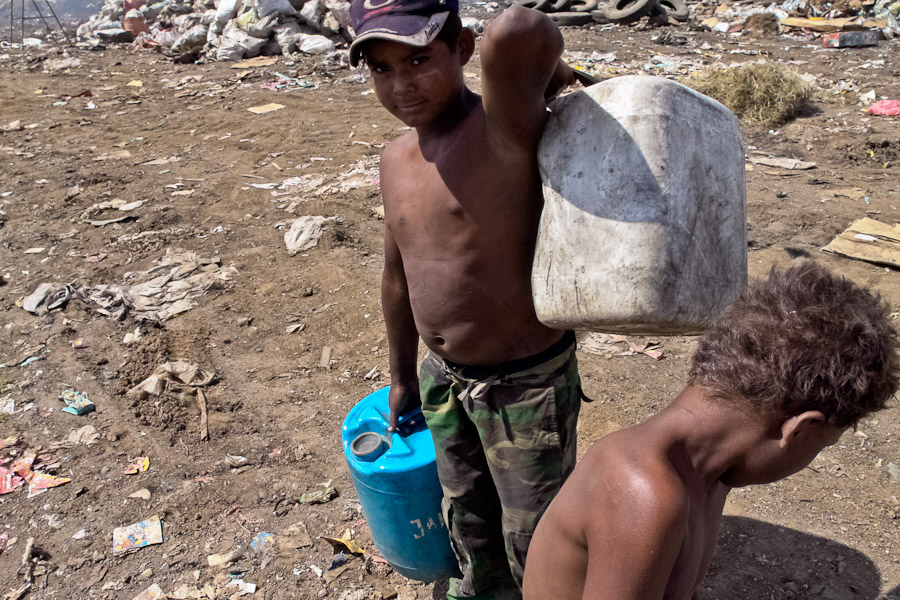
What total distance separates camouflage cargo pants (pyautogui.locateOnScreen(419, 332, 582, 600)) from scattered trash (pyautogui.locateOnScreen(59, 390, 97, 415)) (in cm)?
227

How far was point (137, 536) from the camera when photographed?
2.75 metres

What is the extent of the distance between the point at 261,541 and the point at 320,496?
0.30m

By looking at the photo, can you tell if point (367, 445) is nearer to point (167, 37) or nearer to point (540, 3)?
point (540, 3)

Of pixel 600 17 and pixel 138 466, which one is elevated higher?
pixel 600 17

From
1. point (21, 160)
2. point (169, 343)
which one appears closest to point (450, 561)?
point (169, 343)

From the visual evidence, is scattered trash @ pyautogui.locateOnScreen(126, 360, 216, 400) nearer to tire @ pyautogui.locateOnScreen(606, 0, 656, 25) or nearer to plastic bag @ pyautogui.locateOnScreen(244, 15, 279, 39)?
plastic bag @ pyautogui.locateOnScreen(244, 15, 279, 39)

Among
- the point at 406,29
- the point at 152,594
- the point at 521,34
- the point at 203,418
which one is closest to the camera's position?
the point at 521,34

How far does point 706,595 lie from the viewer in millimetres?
2334

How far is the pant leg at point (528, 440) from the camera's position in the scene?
1.84m

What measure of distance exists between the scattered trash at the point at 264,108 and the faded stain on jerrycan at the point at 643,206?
7419mm

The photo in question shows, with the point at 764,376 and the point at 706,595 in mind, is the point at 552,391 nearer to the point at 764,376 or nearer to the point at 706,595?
the point at 764,376

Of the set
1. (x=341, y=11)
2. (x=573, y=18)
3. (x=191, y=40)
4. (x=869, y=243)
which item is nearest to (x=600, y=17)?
(x=573, y=18)

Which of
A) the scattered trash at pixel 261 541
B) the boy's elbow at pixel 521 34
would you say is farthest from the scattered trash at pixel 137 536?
the boy's elbow at pixel 521 34

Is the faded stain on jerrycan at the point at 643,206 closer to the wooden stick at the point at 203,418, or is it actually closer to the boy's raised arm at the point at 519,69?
the boy's raised arm at the point at 519,69
